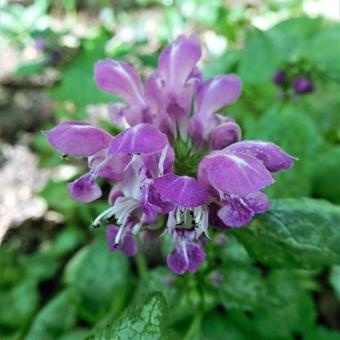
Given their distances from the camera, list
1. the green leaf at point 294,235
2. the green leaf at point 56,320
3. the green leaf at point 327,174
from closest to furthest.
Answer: the green leaf at point 294,235 → the green leaf at point 56,320 → the green leaf at point 327,174

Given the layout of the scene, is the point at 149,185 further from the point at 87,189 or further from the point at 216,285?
the point at 216,285

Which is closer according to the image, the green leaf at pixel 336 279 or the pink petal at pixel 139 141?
the pink petal at pixel 139 141

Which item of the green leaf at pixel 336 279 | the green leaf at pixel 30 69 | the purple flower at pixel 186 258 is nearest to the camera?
the purple flower at pixel 186 258

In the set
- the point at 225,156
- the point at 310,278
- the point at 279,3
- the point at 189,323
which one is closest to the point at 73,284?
the point at 189,323

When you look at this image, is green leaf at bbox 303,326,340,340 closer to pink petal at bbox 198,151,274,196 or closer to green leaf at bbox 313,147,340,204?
green leaf at bbox 313,147,340,204

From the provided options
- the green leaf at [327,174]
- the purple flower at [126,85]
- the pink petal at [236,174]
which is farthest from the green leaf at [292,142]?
the pink petal at [236,174]

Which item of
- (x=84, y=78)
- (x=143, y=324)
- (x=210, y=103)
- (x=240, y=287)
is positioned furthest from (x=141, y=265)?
(x=143, y=324)

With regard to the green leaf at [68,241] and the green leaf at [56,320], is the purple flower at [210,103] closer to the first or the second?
the green leaf at [56,320]

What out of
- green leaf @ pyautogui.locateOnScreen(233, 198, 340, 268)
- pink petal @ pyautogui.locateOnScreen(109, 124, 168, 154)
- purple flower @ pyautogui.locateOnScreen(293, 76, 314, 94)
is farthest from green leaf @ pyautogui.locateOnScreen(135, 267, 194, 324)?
purple flower @ pyautogui.locateOnScreen(293, 76, 314, 94)
